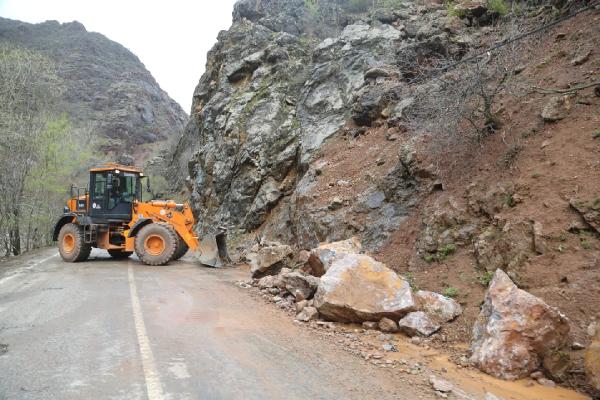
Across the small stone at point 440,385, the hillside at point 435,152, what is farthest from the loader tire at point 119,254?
the small stone at point 440,385

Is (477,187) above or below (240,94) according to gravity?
below

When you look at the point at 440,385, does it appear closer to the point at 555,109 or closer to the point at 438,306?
the point at 438,306

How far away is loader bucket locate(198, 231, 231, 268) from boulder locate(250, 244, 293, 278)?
3043 millimetres

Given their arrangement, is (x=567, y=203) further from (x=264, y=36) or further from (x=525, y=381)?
(x=264, y=36)

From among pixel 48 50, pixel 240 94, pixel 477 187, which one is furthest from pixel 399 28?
pixel 48 50

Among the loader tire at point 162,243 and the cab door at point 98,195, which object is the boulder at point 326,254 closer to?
the loader tire at point 162,243

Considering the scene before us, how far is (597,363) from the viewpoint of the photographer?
3.57 meters

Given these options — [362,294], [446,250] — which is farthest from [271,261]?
[446,250]

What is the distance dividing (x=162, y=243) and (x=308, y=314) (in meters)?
7.23

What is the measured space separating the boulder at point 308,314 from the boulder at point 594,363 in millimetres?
3539

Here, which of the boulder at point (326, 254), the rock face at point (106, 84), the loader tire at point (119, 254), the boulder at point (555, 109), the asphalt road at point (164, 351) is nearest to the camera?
the asphalt road at point (164, 351)

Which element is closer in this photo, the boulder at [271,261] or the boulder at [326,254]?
the boulder at [326,254]

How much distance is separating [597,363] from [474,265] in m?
2.84

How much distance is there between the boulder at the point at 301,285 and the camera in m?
7.02
